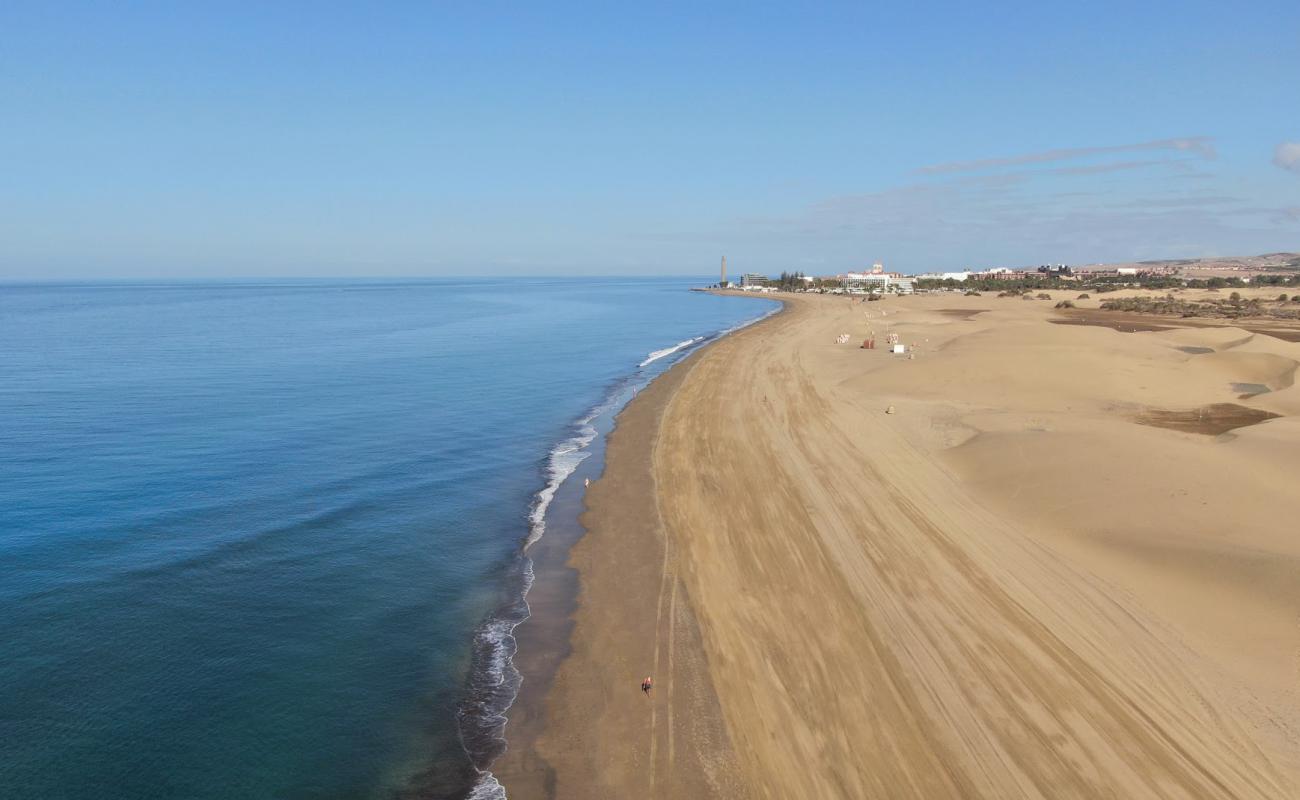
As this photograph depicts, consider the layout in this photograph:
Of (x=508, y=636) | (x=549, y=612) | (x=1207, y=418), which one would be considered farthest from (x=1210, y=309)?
(x=508, y=636)

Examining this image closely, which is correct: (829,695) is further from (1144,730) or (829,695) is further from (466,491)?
(466,491)

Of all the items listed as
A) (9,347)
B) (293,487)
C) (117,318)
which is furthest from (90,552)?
(117,318)

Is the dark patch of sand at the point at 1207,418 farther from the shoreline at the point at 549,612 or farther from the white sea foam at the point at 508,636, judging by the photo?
the white sea foam at the point at 508,636

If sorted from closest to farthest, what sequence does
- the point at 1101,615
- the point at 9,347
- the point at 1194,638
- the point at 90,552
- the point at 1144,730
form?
the point at 1144,730 → the point at 1194,638 → the point at 1101,615 → the point at 90,552 → the point at 9,347

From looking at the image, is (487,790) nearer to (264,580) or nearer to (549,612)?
(549,612)

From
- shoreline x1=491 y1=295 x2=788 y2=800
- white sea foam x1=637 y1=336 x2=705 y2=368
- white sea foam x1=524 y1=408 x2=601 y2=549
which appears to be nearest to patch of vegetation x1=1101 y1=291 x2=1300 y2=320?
white sea foam x1=637 y1=336 x2=705 y2=368

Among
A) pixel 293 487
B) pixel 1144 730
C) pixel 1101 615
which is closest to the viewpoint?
pixel 1144 730

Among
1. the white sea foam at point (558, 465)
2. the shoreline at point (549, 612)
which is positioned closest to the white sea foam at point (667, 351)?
the white sea foam at point (558, 465)

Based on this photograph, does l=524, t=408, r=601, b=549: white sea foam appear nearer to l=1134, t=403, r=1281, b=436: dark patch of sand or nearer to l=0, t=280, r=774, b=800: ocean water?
l=0, t=280, r=774, b=800: ocean water
